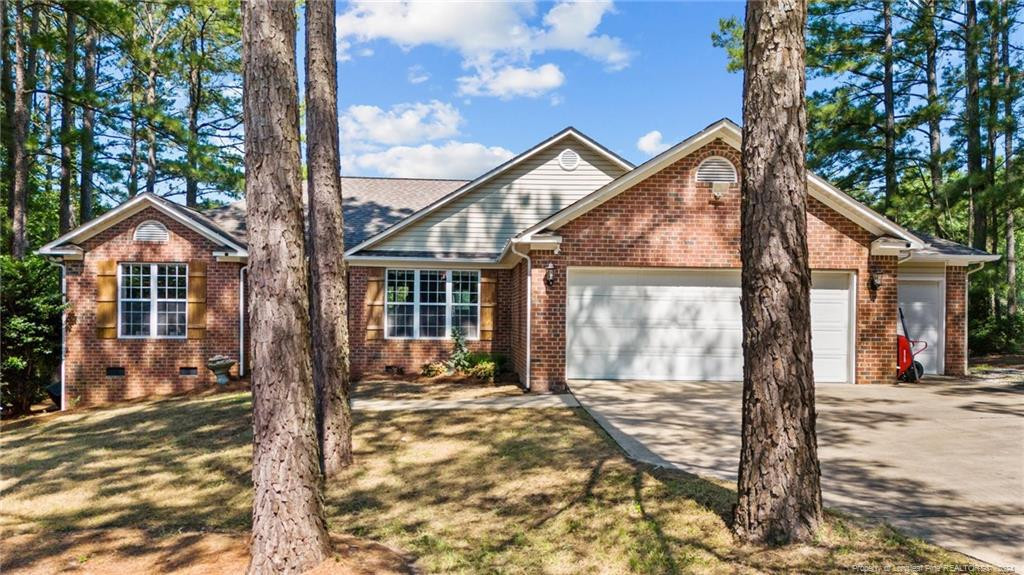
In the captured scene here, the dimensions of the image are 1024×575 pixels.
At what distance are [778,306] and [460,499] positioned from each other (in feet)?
11.8

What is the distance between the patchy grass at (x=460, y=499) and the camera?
438cm

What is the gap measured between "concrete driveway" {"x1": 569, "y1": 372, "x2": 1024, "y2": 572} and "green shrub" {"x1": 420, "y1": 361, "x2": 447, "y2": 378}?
380 cm

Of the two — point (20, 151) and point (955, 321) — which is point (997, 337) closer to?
point (955, 321)

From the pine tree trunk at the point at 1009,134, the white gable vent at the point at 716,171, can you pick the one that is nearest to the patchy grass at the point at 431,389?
the white gable vent at the point at 716,171

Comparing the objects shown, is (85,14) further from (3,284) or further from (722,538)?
(722,538)

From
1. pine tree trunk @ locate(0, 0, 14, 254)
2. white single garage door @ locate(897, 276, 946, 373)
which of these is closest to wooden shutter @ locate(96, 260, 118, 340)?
pine tree trunk @ locate(0, 0, 14, 254)

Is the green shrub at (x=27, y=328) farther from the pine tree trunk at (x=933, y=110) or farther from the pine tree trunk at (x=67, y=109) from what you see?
the pine tree trunk at (x=933, y=110)

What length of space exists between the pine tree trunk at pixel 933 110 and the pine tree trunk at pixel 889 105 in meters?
0.99

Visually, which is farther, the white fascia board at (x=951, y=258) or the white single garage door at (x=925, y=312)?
the white single garage door at (x=925, y=312)

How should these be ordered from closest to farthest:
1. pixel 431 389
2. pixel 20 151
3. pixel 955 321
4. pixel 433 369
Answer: pixel 431 389 → pixel 955 321 → pixel 433 369 → pixel 20 151

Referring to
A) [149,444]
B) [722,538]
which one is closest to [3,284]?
[149,444]

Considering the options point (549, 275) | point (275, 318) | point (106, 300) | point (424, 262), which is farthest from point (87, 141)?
point (275, 318)

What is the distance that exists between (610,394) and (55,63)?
84.3 ft

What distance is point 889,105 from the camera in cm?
1892
